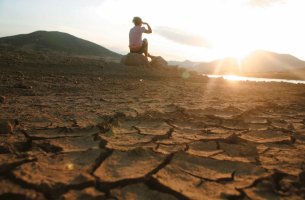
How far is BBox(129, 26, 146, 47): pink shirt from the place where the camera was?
8.62 meters

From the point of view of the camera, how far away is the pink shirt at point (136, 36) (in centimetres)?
862

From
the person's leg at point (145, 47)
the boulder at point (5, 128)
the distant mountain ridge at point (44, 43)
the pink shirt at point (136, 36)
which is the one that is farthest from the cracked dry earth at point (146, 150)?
the distant mountain ridge at point (44, 43)

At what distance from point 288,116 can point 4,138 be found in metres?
3.11

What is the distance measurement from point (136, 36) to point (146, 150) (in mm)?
7056

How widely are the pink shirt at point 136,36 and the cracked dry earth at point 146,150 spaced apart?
503 cm

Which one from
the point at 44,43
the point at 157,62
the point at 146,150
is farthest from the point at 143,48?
the point at 44,43

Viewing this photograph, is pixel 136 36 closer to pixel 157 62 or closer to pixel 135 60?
pixel 135 60

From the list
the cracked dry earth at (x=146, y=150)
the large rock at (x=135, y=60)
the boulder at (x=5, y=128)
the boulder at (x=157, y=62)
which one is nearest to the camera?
the cracked dry earth at (x=146, y=150)

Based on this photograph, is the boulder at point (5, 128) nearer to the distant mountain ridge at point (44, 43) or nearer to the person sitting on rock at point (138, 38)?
the person sitting on rock at point (138, 38)

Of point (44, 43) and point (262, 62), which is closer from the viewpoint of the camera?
point (44, 43)

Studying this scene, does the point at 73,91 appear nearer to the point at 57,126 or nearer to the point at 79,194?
the point at 57,126

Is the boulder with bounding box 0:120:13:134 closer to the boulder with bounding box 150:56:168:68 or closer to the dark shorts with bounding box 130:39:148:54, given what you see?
the dark shorts with bounding box 130:39:148:54

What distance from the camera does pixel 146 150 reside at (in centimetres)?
220

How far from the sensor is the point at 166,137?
2.59 m
